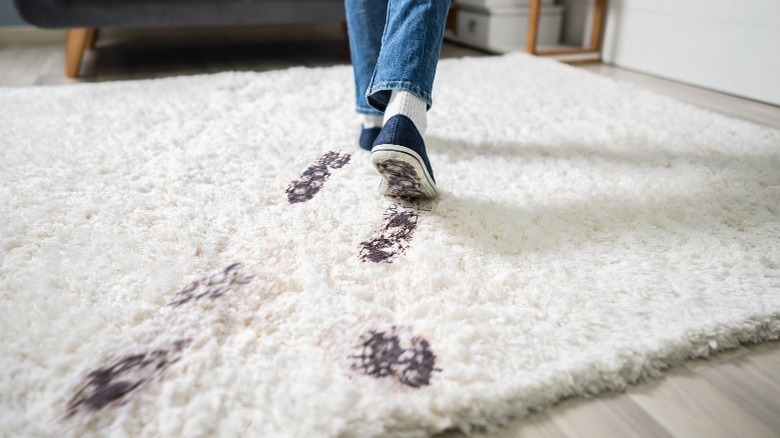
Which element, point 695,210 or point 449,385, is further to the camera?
point 695,210

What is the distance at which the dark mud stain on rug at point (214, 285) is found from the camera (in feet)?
2.10

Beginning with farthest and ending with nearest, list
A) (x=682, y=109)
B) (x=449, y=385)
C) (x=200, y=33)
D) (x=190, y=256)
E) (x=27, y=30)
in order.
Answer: (x=200, y=33) → (x=27, y=30) → (x=682, y=109) → (x=190, y=256) → (x=449, y=385)

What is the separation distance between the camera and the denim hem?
2.64ft

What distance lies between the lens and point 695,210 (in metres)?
0.86

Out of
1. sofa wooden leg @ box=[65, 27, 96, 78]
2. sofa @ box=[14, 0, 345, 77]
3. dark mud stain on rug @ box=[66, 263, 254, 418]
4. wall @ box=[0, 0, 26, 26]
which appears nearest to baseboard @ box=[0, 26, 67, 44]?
wall @ box=[0, 0, 26, 26]

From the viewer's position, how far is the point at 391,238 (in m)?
0.77

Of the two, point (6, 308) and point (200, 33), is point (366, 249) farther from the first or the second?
point (200, 33)

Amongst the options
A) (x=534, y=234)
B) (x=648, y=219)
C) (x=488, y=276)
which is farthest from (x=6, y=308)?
(x=648, y=219)

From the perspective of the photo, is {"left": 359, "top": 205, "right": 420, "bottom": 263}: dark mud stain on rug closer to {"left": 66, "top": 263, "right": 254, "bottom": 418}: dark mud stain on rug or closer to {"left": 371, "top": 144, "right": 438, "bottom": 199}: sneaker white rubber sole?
{"left": 371, "top": 144, "right": 438, "bottom": 199}: sneaker white rubber sole

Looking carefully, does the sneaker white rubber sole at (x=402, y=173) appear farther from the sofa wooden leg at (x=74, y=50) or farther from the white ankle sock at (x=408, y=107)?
the sofa wooden leg at (x=74, y=50)

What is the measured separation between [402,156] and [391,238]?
12 centimetres

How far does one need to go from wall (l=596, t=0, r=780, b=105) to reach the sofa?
1093 millimetres

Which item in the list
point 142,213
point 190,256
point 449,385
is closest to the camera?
point 449,385

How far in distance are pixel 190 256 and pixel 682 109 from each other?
1.27m
